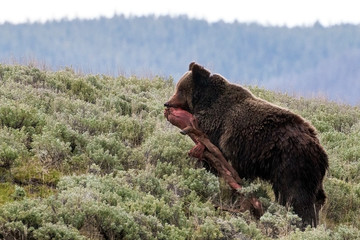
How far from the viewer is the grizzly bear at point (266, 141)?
28.7 ft

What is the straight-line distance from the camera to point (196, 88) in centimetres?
1045

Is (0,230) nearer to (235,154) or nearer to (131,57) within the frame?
(235,154)

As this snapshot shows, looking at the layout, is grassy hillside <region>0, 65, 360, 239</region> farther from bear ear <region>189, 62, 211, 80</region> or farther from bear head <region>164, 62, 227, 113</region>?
bear ear <region>189, 62, 211, 80</region>

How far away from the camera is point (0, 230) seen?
6.46m

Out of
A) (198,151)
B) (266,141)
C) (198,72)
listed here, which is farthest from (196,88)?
(266,141)

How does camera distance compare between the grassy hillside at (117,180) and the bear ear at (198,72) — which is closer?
the grassy hillside at (117,180)

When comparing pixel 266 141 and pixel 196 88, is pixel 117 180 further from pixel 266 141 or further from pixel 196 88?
pixel 196 88

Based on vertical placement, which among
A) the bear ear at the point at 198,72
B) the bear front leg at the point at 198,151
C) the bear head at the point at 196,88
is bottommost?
the bear front leg at the point at 198,151

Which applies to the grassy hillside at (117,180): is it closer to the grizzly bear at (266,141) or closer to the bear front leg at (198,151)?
the bear front leg at (198,151)

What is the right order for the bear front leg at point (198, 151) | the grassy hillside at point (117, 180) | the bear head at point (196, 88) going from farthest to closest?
1. the bear head at point (196, 88)
2. the bear front leg at point (198, 151)
3. the grassy hillside at point (117, 180)

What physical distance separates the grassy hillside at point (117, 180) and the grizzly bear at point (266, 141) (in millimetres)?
310

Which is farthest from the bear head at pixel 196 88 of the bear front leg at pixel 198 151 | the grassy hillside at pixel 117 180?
the bear front leg at pixel 198 151

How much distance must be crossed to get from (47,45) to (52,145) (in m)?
172

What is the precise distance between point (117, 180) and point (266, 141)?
2.14 m
